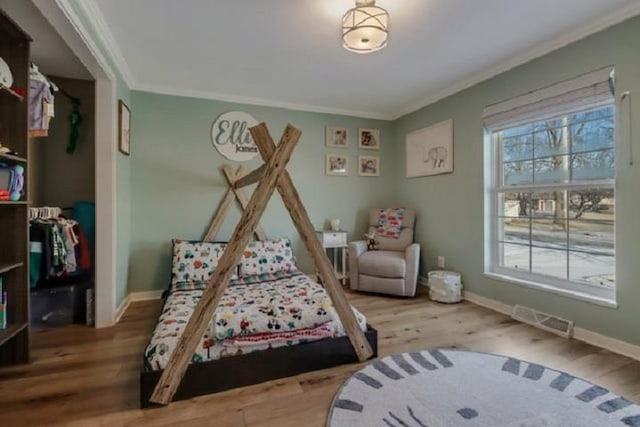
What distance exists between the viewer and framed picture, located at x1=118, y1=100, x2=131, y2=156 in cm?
278

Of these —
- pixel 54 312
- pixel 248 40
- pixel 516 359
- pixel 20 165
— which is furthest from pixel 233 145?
pixel 516 359

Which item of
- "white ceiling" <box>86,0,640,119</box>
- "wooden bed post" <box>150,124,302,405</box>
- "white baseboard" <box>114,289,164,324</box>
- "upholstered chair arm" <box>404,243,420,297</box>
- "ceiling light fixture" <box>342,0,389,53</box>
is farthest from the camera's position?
"upholstered chair arm" <box>404,243,420,297</box>

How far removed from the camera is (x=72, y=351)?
2.15m

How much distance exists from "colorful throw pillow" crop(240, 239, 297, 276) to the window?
6.85ft

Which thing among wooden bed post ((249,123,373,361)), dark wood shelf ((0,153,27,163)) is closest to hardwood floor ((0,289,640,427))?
wooden bed post ((249,123,373,361))

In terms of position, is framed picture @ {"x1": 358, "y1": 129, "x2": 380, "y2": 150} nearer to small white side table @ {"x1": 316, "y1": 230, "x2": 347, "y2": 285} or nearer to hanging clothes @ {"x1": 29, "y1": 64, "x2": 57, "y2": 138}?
small white side table @ {"x1": 316, "y1": 230, "x2": 347, "y2": 285}

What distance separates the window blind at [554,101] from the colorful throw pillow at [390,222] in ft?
4.81

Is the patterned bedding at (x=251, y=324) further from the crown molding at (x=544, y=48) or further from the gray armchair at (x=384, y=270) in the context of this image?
the crown molding at (x=544, y=48)

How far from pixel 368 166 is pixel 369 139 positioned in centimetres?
38

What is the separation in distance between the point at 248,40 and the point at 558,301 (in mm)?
3200

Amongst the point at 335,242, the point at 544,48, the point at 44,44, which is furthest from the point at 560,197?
the point at 44,44

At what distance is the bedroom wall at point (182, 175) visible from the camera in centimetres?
329

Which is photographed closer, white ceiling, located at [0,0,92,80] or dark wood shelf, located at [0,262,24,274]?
dark wood shelf, located at [0,262,24,274]

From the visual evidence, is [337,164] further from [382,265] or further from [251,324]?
[251,324]
